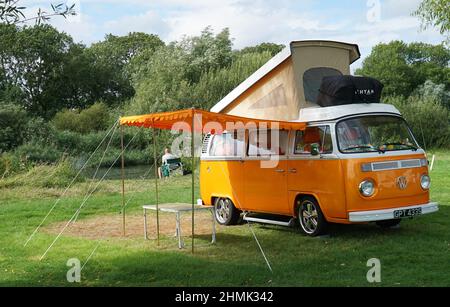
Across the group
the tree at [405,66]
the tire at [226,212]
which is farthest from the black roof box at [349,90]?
the tree at [405,66]

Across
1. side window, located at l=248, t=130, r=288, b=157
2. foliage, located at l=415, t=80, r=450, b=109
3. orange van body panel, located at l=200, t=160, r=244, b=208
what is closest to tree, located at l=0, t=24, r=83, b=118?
foliage, located at l=415, t=80, r=450, b=109

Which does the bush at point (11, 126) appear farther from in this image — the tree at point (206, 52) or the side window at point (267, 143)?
→ the side window at point (267, 143)

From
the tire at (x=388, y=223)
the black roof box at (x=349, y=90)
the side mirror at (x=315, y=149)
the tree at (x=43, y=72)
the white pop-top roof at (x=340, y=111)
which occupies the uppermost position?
the tree at (x=43, y=72)

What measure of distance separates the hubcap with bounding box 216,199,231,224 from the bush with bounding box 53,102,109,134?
3618 centimetres

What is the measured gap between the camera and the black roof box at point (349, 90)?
10854 millimetres

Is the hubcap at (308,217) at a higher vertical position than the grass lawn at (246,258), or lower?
higher

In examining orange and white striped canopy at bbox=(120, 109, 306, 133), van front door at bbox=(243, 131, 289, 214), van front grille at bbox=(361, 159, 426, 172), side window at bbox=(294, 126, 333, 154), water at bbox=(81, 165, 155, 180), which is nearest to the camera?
orange and white striped canopy at bbox=(120, 109, 306, 133)

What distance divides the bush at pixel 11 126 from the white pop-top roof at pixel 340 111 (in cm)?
2485

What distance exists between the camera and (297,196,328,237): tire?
10.7 metres

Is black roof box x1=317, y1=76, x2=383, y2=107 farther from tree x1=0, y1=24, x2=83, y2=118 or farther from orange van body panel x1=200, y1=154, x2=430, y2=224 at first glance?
tree x1=0, y1=24, x2=83, y2=118

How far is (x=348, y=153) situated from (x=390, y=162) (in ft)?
2.47

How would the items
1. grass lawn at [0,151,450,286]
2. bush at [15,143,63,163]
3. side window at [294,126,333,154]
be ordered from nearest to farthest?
grass lawn at [0,151,450,286], side window at [294,126,333,154], bush at [15,143,63,163]

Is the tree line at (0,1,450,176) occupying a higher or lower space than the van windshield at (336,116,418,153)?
higher

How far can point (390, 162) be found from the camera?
1022 cm
